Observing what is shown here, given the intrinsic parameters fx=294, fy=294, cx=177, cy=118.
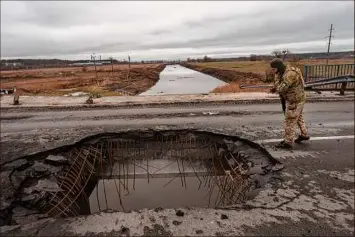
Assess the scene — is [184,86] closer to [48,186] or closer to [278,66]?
[278,66]

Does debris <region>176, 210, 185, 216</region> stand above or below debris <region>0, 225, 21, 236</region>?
above

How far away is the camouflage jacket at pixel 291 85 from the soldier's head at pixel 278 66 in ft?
0.28

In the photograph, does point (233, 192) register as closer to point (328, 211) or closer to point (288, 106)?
point (328, 211)

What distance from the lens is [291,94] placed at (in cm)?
545

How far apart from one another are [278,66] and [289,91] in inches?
20.1

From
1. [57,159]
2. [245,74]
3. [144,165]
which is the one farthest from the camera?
[245,74]

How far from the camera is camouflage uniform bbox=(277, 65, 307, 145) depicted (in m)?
5.31

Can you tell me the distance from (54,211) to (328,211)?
3352 mm

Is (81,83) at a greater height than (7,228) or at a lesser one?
lesser

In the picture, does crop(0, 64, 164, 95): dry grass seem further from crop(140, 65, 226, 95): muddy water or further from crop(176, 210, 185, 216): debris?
crop(176, 210, 185, 216): debris

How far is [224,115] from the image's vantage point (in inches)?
350

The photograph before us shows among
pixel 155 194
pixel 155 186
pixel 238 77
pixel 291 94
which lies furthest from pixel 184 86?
pixel 155 194

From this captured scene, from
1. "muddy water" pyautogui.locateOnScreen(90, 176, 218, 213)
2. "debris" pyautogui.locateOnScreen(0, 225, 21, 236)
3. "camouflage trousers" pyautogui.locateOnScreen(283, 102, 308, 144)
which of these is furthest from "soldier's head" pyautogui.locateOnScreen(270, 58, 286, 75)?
"debris" pyautogui.locateOnScreen(0, 225, 21, 236)

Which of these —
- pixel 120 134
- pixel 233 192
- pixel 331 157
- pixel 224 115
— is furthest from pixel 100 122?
pixel 331 157
